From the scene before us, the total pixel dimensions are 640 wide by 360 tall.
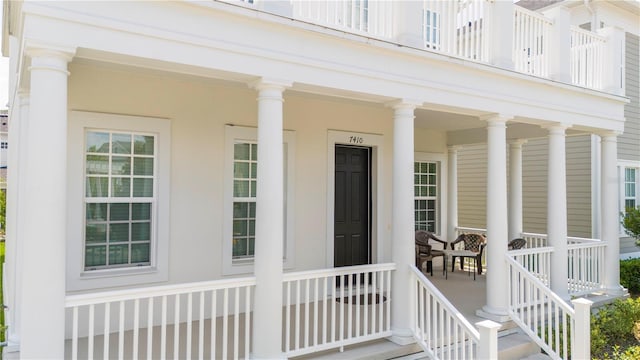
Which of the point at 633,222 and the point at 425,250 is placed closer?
the point at 425,250

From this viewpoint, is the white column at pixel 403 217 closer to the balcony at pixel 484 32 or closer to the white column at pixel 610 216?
the balcony at pixel 484 32

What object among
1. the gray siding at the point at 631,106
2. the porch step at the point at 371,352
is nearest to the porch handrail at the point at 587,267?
the porch step at the point at 371,352

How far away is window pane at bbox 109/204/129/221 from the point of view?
5.28 metres

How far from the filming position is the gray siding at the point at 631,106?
11188 mm

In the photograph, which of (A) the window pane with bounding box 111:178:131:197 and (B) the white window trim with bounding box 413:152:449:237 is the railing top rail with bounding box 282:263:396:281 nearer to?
(A) the window pane with bounding box 111:178:131:197

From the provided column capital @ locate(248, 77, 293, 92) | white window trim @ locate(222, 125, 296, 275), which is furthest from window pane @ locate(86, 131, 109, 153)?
→ column capital @ locate(248, 77, 293, 92)

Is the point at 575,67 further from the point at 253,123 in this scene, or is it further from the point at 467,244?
the point at 253,123

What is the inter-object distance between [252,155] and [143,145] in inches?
57.4

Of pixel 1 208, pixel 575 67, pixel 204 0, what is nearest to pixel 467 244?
pixel 575 67

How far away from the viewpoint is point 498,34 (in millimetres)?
6160

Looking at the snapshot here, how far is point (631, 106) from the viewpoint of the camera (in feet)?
37.0

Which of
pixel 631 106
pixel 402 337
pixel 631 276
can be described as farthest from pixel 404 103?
pixel 631 106

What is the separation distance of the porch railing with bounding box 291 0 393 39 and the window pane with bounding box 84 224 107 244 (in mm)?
3313

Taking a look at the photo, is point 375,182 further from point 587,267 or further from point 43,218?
point 43,218
